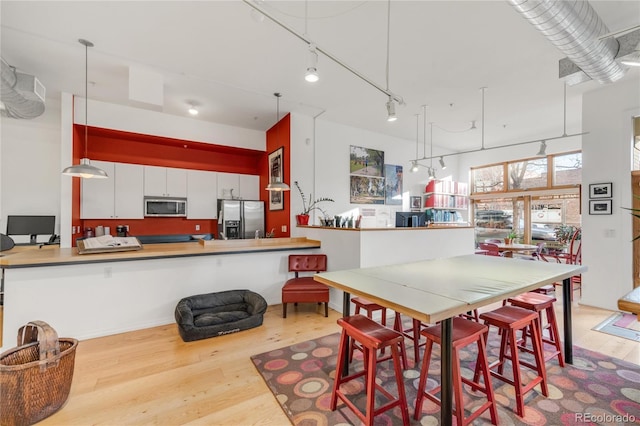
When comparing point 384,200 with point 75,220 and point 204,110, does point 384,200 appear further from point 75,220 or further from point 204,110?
point 75,220

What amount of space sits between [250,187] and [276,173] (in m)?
1.07

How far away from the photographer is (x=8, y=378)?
1.67m

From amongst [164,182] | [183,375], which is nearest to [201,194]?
[164,182]

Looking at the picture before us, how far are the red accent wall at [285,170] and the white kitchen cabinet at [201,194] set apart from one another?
1.05 m

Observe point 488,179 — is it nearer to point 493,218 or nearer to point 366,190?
point 493,218

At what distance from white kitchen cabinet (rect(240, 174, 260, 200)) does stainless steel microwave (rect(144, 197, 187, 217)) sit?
119 centimetres

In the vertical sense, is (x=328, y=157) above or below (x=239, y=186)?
above

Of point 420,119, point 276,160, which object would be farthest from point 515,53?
point 276,160

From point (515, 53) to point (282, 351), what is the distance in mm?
4117

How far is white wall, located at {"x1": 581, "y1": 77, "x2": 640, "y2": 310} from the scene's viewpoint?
366cm

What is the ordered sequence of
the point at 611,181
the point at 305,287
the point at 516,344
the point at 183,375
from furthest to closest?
1. the point at 611,181
2. the point at 305,287
3. the point at 183,375
4. the point at 516,344

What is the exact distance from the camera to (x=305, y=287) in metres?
3.52

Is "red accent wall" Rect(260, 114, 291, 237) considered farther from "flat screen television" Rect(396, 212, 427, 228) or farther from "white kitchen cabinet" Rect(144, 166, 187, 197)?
"flat screen television" Rect(396, 212, 427, 228)

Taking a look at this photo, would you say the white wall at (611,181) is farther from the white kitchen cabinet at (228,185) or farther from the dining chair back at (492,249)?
the white kitchen cabinet at (228,185)
